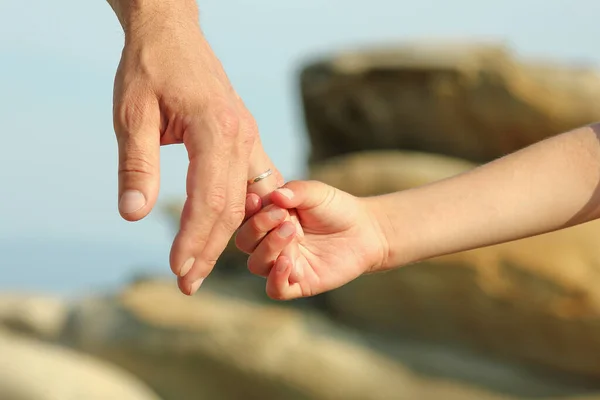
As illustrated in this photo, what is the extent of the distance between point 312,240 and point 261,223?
15 centimetres

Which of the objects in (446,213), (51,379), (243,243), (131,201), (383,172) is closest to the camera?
(131,201)

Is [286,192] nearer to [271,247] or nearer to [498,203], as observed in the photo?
[271,247]

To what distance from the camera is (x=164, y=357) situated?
467cm

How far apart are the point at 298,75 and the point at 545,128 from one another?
164cm

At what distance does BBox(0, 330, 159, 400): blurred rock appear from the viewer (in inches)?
126

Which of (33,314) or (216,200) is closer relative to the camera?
(216,200)

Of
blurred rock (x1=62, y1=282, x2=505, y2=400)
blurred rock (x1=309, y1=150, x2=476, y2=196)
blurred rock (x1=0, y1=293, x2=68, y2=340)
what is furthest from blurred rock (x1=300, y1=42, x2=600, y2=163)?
blurred rock (x1=0, y1=293, x2=68, y2=340)

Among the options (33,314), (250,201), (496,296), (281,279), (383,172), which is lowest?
(33,314)

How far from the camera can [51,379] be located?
3262mm

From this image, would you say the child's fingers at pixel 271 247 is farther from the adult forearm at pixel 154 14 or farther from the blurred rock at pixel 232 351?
the blurred rock at pixel 232 351

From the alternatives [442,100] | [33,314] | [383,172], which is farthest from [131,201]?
[442,100]

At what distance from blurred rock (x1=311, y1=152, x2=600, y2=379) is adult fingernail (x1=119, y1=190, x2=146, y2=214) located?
3264 millimetres

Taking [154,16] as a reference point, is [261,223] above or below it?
below

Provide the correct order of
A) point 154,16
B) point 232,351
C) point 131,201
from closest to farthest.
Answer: point 131,201, point 154,16, point 232,351
